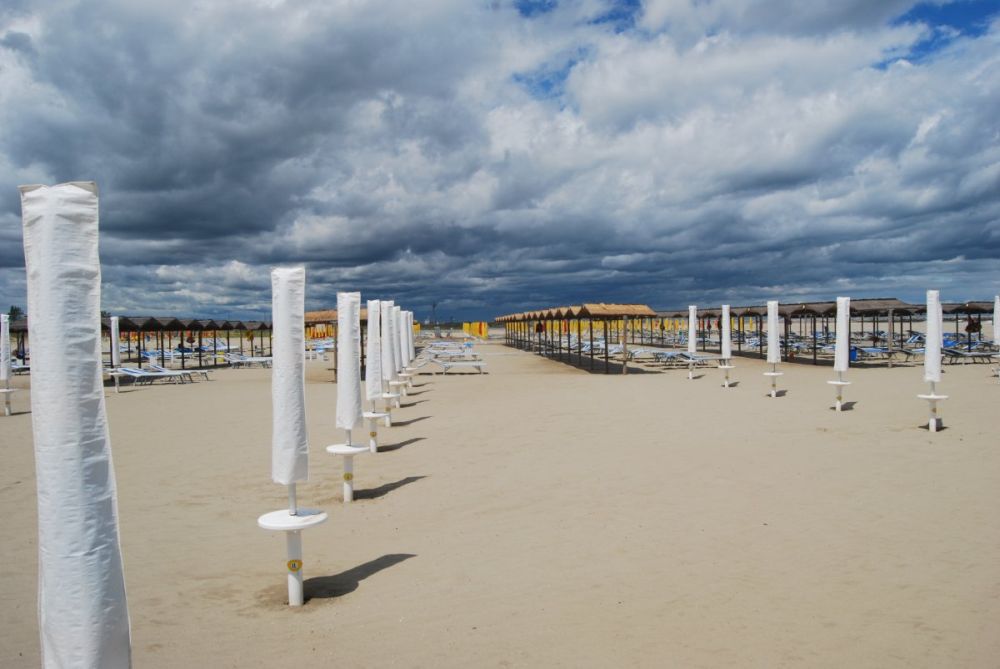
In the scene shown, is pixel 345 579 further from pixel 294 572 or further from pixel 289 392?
pixel 289 392

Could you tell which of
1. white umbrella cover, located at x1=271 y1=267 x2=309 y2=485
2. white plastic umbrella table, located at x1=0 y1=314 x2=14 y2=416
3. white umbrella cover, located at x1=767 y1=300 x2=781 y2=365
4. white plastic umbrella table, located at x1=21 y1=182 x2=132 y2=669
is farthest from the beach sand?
white umbrella cover, located at x1=767 y1=300 x2=781 y2=365

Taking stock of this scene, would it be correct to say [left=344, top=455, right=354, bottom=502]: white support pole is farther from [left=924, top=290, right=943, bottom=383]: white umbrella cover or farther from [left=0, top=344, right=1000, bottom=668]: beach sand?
[left=924, top=290, right=943, bottom=383]: white umbrella cover

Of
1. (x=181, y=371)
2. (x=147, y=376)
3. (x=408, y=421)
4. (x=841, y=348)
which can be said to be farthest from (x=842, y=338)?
(x=147, y=376)

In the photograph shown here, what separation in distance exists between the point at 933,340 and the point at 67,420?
10.9 metres

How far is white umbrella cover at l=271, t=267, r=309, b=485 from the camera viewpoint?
421 cm

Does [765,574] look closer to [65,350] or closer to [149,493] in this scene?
[65,350]

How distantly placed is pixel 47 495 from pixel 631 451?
690 cm

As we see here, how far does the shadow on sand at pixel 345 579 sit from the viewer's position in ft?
14.0

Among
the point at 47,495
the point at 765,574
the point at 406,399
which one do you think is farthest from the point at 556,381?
the point at 47,495

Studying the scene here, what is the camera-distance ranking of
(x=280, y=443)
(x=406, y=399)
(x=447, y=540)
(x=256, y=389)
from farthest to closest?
(x=256, y=389) → (x=406, y=399) → (x=447, y=540) → (x=280, y=443)

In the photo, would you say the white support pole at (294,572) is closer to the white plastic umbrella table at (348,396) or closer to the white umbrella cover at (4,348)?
the white plastic umbrella table at (348,396)

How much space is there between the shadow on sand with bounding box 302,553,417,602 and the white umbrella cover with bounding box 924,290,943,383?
325 inches

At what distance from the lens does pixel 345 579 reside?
4.51m

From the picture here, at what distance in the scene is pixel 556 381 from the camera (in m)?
17.9
